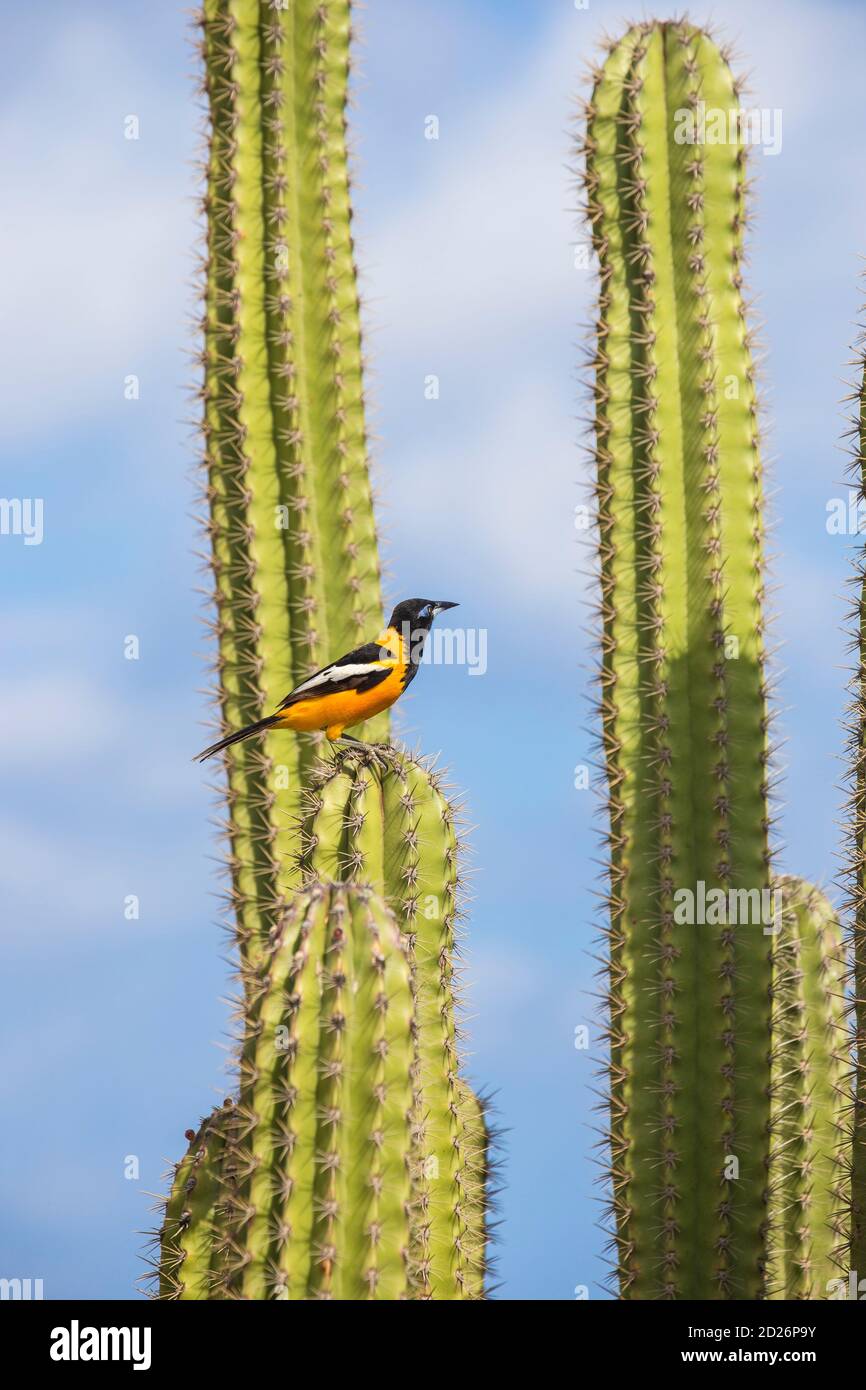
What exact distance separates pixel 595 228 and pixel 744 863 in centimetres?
262

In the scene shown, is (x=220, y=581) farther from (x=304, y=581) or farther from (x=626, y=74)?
(x=626, y=74)

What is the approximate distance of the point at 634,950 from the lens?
6.14m

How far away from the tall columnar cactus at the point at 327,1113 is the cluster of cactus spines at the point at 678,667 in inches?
80.3

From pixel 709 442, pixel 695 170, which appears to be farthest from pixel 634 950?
pixel 695 170

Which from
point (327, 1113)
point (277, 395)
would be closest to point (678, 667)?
point (277, 395)

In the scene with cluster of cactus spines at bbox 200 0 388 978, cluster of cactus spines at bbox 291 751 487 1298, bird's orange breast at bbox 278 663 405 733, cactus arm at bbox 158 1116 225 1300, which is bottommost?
cactus arm at bbox 158 1116 225 1300

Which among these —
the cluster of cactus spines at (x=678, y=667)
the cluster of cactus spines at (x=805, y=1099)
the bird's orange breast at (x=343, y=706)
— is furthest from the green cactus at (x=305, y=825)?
the cluster of cactus spines at (x=805, y=1099)

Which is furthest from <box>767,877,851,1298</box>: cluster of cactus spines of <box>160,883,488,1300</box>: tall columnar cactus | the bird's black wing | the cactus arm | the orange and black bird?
<box>160,883,488,1300</box>: tall columnar cactus

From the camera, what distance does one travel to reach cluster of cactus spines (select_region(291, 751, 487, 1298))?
5094mm

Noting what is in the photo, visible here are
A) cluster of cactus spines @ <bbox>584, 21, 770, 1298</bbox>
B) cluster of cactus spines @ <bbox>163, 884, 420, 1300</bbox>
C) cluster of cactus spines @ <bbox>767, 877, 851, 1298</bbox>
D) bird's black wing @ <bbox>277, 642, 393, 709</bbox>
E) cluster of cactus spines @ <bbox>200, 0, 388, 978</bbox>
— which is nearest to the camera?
cluster of cactus spines @ <bbox>163, 884, 420, 1300</bbox>

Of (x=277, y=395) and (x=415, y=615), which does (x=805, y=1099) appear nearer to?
(x=415, y=615)

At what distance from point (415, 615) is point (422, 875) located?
3.47ft

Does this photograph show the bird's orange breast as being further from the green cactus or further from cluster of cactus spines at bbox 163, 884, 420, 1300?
cluster of cactus spines at bbox 163, 884, 420, 1300

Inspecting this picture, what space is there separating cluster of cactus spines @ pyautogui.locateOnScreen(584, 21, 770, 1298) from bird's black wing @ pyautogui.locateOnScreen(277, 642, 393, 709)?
3.58ft
